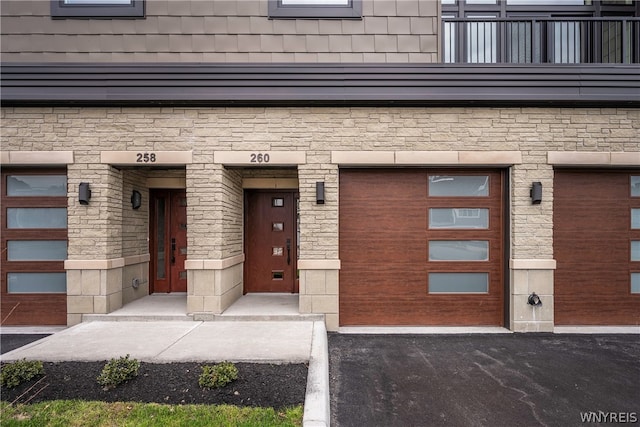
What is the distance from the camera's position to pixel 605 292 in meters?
5.69

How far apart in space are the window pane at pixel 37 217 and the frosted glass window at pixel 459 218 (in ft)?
22.7

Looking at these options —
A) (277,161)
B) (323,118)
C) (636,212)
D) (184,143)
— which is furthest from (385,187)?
(636,212)

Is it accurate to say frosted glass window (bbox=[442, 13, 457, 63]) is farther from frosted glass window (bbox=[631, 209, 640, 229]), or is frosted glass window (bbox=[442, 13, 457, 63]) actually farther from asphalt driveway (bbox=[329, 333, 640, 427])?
asphalt driveway (bbox=[329, 333, 640, 427])

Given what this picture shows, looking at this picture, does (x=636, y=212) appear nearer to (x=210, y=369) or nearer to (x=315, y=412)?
(x=315, y=412)

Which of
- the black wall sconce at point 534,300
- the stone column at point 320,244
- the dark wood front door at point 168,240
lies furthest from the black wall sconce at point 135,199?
the black wall sconce at point 534,300

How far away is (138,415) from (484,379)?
12.8ft

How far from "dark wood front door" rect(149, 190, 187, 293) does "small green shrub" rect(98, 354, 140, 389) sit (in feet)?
13.3

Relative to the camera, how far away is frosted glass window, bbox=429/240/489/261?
5.72m

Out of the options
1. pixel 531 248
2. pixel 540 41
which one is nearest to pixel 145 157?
pixel 531 248

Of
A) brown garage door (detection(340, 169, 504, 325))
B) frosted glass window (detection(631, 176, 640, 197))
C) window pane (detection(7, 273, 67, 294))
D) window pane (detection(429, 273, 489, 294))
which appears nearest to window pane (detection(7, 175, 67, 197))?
window pane (detection(7, 273, 67, 294))

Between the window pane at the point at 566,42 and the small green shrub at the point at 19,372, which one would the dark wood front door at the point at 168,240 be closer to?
the small green shrub at the point at 19,372

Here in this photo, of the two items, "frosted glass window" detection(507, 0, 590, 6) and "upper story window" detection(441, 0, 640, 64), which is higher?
"frosted glass window" detection(507, 0, 590, 6)

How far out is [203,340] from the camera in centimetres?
445

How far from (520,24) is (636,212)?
435 cm
